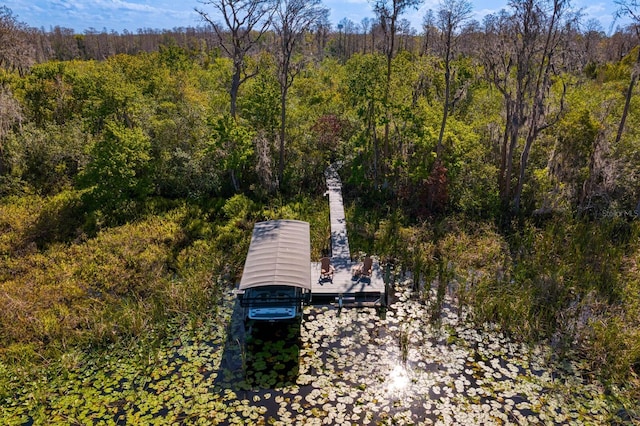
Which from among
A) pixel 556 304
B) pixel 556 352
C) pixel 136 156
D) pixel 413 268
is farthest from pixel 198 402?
pixel 136 156

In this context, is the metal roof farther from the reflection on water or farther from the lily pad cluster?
the reflection on water

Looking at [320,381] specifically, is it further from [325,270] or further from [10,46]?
[10,46]

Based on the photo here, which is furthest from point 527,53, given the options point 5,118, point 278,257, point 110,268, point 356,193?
Answer: point 5,118

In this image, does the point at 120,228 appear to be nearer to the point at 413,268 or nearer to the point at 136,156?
the point at 136,156

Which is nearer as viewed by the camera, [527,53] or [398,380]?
[398,380]

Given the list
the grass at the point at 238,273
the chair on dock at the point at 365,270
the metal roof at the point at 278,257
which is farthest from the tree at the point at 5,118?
the chair on dock at the point at 365,270

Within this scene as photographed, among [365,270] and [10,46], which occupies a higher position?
[10,46]
